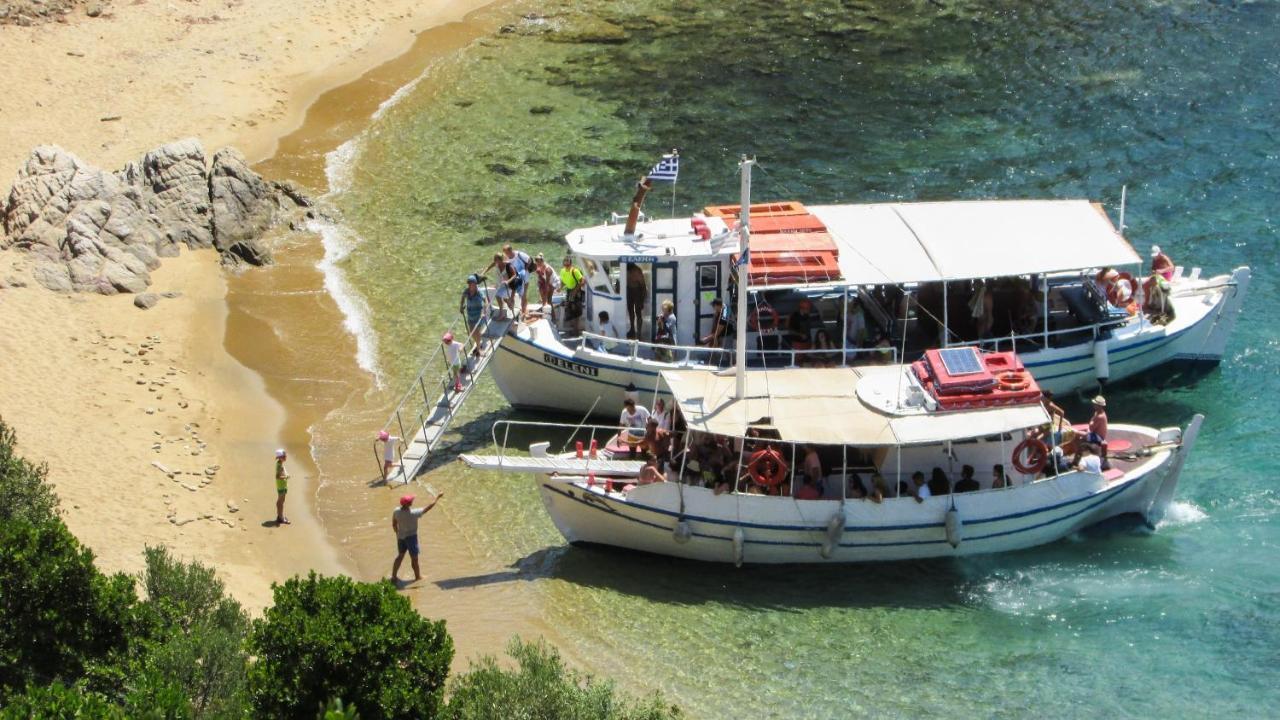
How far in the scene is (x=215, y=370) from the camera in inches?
1291

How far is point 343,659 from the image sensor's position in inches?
774

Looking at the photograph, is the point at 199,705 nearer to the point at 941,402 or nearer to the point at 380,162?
the point at 941,402

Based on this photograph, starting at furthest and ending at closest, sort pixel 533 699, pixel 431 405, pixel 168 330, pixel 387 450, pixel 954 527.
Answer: pixel 168 330 < pixel 431 405 < pixel 387 450 < pixel 954 527 < pixel 533 699

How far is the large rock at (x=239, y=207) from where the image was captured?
126 ft

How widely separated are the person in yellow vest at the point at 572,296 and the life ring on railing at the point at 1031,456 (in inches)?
401

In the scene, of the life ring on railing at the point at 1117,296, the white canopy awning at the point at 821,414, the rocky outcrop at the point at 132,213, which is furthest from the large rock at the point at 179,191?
the life ring on railing at the point at 1117,296

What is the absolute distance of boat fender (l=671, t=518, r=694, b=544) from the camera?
25953 mm

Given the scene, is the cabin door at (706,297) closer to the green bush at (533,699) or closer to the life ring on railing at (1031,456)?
the life ring on railing at (1031,456)

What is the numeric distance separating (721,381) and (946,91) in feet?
80.6

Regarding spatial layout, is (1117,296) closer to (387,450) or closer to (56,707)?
(387,450)

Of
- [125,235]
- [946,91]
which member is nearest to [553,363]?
[125,235]

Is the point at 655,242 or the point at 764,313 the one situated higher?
the point at 655,242

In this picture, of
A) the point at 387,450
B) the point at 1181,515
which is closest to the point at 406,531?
the point at 387,450

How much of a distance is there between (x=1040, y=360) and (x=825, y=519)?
7.75 m
